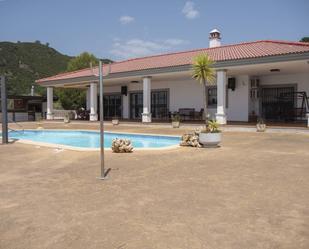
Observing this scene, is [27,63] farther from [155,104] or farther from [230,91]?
[230,91]

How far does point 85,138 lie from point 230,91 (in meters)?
10.2

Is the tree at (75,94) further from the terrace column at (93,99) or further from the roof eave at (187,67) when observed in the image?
the terrace column at (93,99)

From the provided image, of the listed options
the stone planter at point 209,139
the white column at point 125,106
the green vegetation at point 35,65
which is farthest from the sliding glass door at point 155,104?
the green vegetation at point 35,65

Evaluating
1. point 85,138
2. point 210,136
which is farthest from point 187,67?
point 210,136

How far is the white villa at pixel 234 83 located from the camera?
1692 cm

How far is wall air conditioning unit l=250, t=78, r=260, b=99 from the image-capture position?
68.7 feet

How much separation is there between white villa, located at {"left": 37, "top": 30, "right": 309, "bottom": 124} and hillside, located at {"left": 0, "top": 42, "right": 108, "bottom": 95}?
84.7 feet

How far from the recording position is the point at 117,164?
7.93 m

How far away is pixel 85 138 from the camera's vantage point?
16781 millimetres

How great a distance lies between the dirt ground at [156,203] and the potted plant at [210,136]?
214cm

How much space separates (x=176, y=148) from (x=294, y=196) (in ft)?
19.0

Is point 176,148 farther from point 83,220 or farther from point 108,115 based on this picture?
point 108,115

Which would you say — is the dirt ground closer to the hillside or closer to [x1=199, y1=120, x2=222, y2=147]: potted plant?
[x1=199, y1=120, x2=222, y2=147]: potted plant

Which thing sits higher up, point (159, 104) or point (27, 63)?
point (27, 63)
